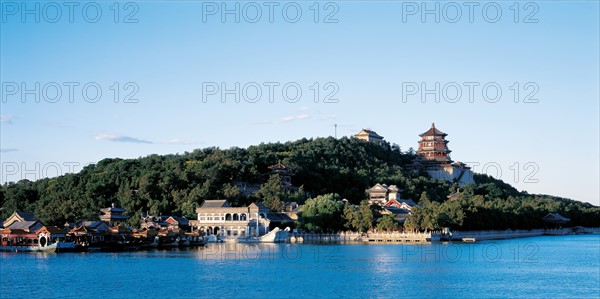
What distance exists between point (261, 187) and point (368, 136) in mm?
27974

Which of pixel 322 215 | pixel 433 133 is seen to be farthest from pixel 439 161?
pixel 322 215

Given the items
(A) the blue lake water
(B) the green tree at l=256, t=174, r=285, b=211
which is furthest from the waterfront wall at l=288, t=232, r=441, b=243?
(A) the blue lake water

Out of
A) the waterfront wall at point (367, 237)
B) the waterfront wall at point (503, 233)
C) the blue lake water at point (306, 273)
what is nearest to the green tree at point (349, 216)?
the waterfront wall at point (367, 237)

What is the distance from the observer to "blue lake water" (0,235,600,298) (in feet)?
96.6

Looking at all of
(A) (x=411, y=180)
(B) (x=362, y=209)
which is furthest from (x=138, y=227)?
(A) (x=411, y=180)

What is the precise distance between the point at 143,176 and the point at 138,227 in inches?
284

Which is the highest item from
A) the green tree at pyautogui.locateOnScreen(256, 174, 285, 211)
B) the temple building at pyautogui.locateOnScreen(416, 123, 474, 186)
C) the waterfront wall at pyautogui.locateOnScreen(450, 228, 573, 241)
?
the temple building at pyautogui.locateOnScreen(416, 123, 474, 186)

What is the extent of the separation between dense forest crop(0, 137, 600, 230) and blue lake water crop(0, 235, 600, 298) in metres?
14.1

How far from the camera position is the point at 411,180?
267 ft

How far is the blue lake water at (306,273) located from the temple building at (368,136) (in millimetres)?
46504

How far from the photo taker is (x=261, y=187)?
71562mm

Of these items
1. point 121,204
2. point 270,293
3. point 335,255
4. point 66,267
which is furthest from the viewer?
point 121,204

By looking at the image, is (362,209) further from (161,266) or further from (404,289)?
(404,289)

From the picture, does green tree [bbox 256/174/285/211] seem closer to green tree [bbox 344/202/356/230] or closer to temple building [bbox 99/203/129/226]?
green tree [bbox 344/202/356/230]
